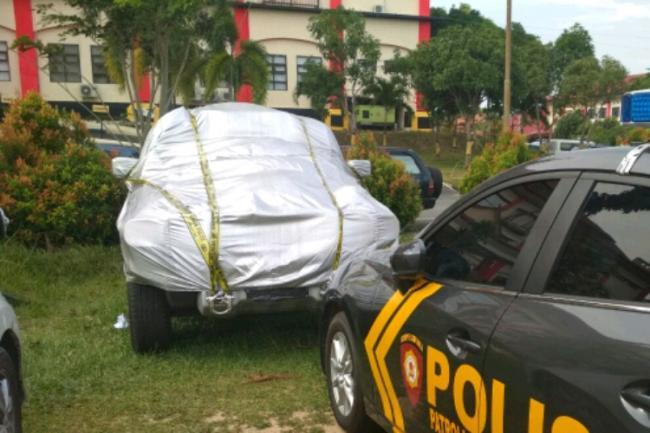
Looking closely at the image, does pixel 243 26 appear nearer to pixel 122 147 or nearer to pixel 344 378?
pixel 122 147

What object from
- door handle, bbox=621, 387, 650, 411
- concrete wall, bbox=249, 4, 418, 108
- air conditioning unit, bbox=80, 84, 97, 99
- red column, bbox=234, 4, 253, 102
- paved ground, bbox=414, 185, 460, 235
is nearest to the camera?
door handle, bbox=621, 387, 650, 411

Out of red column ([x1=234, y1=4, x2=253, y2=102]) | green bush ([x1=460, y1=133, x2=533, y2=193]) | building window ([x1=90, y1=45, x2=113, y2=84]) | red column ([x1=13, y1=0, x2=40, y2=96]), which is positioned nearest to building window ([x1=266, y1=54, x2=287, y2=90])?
red column ([x1=234, y1=4, x2=253, y2=102])

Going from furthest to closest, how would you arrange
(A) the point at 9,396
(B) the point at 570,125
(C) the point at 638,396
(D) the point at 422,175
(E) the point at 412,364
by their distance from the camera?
1. (B) the point at 570,125
2. (D) the point at 422,175
3. (A) the point at 9,396
4. (E) the point at 412,364
5. (C) the point at 638,396

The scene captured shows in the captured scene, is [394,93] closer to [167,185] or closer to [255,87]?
[255,87]

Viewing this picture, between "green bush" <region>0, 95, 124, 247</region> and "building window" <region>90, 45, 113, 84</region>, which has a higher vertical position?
"building window" <region>90, 45, 113, 84</region>

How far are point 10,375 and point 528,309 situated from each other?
223 centimetres

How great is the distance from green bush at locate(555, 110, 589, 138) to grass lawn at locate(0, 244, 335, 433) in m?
33.6

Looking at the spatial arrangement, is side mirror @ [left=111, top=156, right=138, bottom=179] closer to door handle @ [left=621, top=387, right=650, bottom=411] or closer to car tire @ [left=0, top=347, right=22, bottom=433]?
car tire @ [left=0, top=347, right=22, bottom=433]

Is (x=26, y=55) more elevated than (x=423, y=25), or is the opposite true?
(x=423, y=25)

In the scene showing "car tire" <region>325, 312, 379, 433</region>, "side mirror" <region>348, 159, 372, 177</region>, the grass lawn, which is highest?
"side mirror" <region>348, 159, 372, 177</region>

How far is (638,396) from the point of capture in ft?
5.87

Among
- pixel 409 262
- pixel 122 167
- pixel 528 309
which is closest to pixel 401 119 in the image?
pixel 122 167

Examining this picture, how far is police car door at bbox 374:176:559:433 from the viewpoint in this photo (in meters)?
2.42

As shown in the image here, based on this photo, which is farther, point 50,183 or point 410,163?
point 410,163
